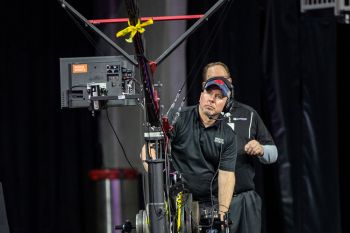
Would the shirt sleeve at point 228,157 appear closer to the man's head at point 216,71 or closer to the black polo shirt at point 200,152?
the black polo shirt at point 200,152

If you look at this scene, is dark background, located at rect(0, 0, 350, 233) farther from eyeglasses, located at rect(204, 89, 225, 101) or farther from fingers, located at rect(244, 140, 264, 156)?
eyeglasses, located at rect(204, 89, 225, 101)

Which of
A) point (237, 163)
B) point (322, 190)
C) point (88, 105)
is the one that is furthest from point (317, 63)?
point (88, 105)

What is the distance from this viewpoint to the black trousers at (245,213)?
15.3 ft

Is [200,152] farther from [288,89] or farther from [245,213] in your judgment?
[288,89]

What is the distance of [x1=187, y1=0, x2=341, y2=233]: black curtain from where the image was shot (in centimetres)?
582

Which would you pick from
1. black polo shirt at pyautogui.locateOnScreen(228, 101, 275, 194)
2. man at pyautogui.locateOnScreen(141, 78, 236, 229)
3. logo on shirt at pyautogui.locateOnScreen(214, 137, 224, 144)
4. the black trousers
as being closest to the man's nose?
man at pyautogui.locateOnScreen(141, 78, 236, 229)

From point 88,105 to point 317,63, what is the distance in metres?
2.66

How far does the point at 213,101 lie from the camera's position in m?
4.05

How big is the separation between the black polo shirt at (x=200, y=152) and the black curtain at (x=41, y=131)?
136 cm

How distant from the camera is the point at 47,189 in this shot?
553 centimetres

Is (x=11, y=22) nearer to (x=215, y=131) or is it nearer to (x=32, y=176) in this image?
(x=32, y=176)

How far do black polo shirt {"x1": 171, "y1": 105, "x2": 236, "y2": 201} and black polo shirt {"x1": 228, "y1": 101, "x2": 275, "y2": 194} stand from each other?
1.36 feet

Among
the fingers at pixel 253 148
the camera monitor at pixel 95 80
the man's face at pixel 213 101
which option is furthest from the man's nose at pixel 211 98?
the fingers at pixel 253 148

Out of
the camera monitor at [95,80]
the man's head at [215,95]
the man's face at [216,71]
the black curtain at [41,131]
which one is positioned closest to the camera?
the man's head at [215,95]
